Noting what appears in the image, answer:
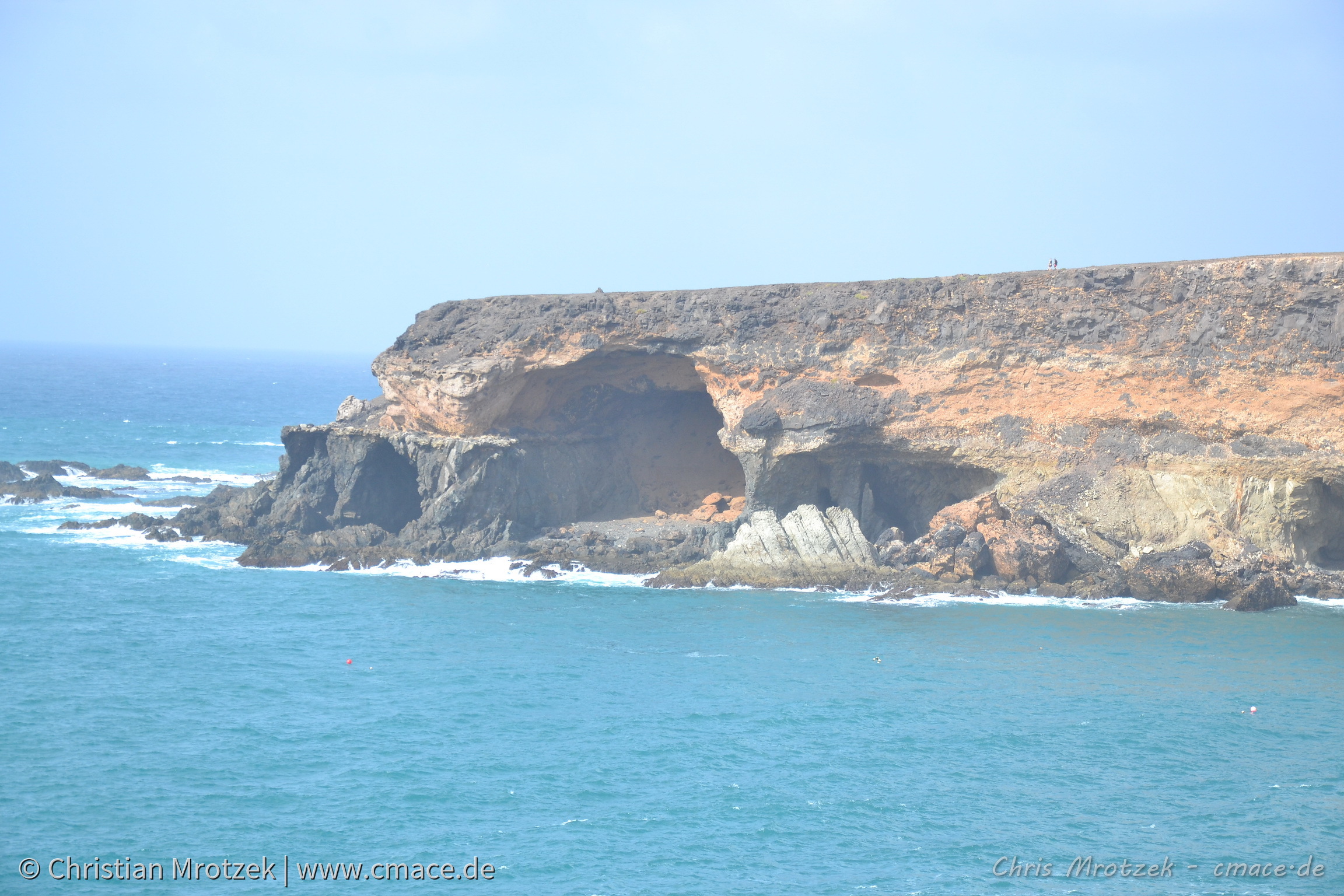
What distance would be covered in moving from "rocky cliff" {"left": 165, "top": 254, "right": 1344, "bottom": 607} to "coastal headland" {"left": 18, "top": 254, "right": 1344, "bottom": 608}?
77 millimetres

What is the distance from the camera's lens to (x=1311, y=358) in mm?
29844

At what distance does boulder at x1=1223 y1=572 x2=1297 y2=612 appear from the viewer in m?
29.3

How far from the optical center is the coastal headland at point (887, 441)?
30781mm

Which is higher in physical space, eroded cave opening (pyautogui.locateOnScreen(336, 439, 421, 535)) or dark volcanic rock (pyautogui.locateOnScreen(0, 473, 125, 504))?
eroded cave opening (pyautogui.locateOnScreen(336, 439, 421, 535))

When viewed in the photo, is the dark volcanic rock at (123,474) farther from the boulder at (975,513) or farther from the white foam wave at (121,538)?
the boulder at (975,513)

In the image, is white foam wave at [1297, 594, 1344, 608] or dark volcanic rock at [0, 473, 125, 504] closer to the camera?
white foam wave at [1297, 594, 1344, 608]

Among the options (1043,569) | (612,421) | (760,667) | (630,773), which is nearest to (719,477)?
(612,421)

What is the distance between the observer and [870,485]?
1425 inches

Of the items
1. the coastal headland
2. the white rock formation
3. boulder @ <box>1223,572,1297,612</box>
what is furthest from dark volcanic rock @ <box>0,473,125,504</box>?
boulder @ <box>1223,572,1297,612</box>

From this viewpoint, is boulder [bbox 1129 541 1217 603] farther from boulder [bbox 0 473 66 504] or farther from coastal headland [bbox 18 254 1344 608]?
boulder [bbox 0 473 66 504]

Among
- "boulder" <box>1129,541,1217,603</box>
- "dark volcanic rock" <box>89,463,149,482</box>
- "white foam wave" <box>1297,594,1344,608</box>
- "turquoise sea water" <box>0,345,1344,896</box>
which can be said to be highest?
"dark volcanic rock" <box>89,463,149,482</box>

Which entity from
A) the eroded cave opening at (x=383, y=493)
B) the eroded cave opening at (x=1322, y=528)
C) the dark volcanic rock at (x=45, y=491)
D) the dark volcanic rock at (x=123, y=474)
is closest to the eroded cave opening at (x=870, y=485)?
the eroded cave opening at (x=1322, y=528)

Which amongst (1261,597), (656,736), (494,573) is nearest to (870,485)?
(1261,597)

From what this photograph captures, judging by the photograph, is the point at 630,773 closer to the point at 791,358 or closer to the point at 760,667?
the point at 760,667
